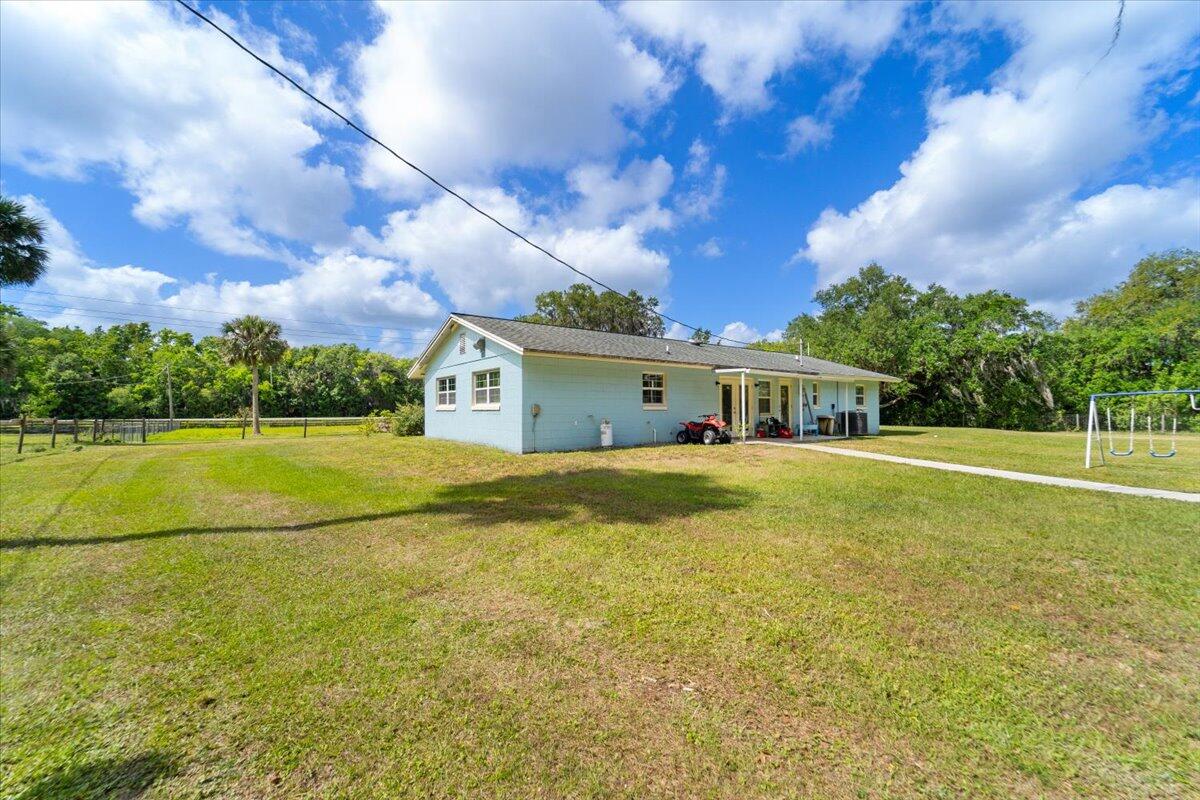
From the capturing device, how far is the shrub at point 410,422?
22.1 metres

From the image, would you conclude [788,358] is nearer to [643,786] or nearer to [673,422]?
[673,422]

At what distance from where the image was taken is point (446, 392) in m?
19.0

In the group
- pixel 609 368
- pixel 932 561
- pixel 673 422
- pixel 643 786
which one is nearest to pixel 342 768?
pixel 643 786

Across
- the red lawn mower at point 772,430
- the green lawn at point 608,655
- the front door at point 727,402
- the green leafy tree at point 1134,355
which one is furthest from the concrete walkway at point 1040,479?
the green leafy tree at point 1134,355

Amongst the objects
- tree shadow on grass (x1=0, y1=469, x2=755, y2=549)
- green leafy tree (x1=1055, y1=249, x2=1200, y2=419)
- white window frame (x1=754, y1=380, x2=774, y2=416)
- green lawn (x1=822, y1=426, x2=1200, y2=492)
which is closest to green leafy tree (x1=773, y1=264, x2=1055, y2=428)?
green leafy tree (x1=1055, y1=249, x2=1200, y2=419)

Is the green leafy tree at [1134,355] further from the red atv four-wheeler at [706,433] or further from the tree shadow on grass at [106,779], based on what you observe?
the tree shadow on grass at [106,779]

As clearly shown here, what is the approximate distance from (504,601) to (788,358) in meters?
22.3

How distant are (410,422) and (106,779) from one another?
69.1 feet

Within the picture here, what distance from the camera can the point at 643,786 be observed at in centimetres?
209

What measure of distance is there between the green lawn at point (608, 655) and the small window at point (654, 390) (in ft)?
31.1

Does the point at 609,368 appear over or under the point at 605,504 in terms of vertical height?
over

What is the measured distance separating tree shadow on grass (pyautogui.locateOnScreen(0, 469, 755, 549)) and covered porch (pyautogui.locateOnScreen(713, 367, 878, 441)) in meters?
8.75

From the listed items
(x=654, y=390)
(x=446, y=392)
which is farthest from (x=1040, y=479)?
(x=446, y=392)

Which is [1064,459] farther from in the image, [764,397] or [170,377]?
[170,377]
